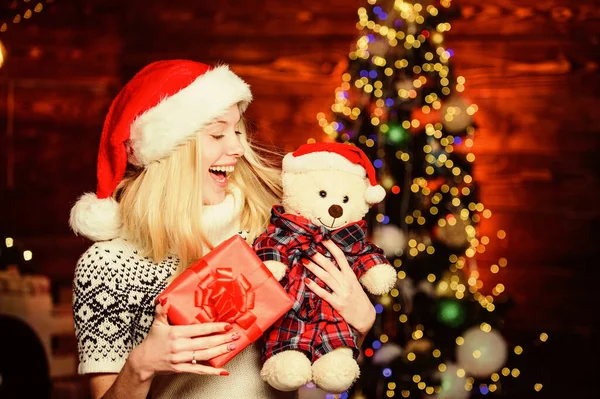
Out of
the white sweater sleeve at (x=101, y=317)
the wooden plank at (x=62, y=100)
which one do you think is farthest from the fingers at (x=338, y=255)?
the wooden plank at (x=62, y=100)

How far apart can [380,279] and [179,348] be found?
50 cm

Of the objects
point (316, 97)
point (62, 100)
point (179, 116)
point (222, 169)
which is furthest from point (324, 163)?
point (62, 100)

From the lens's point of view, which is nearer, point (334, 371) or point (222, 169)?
point (334, 371)

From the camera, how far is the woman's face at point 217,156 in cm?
172

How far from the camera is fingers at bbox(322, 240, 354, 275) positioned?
5.48 ft

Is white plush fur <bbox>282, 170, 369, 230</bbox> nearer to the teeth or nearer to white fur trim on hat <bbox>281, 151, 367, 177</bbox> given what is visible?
white fur trim on hat <bbox>281, 151, 367, 177</bbox>

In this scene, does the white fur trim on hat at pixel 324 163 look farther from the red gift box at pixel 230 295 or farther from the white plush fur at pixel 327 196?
the red gift box at pixel 230 295

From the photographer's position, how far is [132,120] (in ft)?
5.79

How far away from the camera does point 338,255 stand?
5.49 feet

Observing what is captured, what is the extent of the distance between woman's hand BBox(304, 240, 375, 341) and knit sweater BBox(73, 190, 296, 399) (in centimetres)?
22

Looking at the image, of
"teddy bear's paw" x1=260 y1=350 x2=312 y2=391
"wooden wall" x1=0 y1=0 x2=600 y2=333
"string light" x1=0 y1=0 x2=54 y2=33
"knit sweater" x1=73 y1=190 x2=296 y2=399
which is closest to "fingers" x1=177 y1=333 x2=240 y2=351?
"teddy bear's paw" x1=260 y1=350 x2=312 y2=391

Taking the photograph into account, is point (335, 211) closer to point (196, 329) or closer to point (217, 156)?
point (217, 156)

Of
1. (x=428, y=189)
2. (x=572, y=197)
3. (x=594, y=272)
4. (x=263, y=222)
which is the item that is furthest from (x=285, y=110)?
(x=263, y=222)

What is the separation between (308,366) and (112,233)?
58 cm
